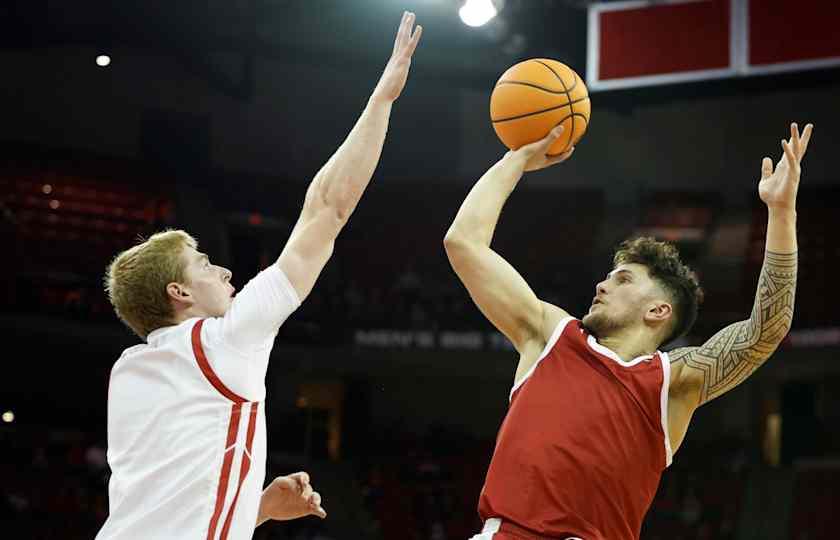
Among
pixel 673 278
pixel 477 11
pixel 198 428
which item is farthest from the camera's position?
pixel 477 11

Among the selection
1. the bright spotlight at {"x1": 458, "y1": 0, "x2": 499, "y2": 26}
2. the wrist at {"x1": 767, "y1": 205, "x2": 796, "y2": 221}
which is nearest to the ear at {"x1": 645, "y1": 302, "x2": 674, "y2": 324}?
the wrist at {"x1": 767, "y1": 205, "x2": 796, "y2": 221}

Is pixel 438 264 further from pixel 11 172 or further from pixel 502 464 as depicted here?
pixel 502 464

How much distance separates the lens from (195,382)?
250 centimetres

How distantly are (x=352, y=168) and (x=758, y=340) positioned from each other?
1299 mm

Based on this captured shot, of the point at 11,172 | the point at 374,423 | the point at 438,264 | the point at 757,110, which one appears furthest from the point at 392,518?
the point at 757,110

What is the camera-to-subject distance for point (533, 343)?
10.3 ft

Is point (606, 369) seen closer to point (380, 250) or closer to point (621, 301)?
point (621, 301)

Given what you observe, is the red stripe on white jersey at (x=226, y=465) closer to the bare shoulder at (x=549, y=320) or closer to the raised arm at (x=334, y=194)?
the raised arm at (x=334, y=194)

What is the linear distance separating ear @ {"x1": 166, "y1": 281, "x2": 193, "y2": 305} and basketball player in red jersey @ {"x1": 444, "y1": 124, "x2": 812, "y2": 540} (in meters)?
0.82

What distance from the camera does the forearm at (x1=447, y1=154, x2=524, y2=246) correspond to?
3105 millimetres

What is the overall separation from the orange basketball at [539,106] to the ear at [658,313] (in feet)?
2.16

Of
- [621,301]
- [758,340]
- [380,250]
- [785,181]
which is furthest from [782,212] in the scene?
[380,250]

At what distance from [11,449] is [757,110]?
505 inches

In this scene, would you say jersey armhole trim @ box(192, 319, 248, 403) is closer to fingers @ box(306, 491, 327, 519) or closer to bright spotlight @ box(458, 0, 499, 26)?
fingers @ box(306, 491, 327, 519)
